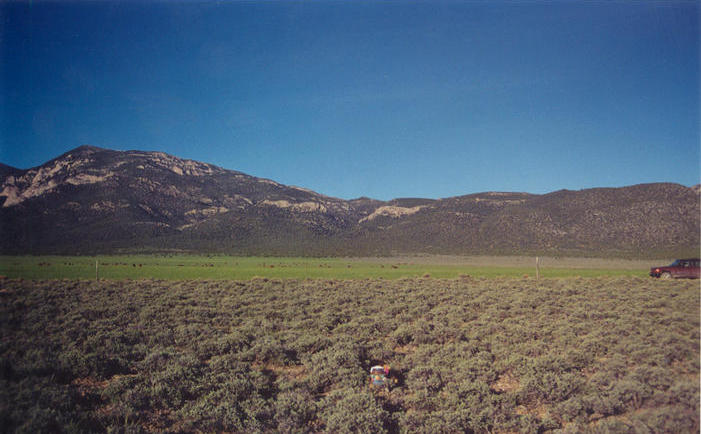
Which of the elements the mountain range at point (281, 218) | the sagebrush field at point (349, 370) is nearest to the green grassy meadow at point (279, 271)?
the sagebrush field at point (349, 370)

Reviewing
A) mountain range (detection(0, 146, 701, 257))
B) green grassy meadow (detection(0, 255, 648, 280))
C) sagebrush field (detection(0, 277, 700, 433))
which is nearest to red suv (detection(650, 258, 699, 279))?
green grassy meadow (detection(0, 255, 648, 280))

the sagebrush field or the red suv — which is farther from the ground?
the red suv

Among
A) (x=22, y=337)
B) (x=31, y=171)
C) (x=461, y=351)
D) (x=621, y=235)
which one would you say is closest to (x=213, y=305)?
(x=22, y=337)

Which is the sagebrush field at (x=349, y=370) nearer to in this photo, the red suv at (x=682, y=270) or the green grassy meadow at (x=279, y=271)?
the red suv at (x=682, y=270)

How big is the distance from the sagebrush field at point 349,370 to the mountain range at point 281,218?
2975 inches

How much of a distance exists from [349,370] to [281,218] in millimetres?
132034

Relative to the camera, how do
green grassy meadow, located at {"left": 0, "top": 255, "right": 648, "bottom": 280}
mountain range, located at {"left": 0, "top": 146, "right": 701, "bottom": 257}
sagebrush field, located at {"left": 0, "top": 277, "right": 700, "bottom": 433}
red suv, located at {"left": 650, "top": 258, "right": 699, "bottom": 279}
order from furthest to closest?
mountain range, located at {"left": 0, "top": 146, "right": 701, "bottom": 257}, green grassy meadow, located at {"left": 0, "top": 255, "right": 648, "bottom": 280}, red suv, located at {"left": 650, "top": 258, "right": 699, "bottom": 279}, sagebrush field, located at {"left": 0, "top": 277, "right": 700, "bottom": 433}

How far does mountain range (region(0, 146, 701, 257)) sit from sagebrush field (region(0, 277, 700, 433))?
75575mm

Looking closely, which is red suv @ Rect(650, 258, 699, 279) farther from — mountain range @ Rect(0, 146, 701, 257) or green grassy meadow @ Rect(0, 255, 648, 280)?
mountain range @ Rect(0, 146, 701, 257)

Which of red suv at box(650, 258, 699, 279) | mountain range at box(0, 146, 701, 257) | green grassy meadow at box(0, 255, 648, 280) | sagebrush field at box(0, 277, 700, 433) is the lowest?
green grassy meadow at box(0, 255, 648, 280)

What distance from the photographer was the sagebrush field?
5816mm

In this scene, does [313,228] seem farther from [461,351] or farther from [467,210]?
[461,351]

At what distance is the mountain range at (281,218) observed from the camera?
3369 inches

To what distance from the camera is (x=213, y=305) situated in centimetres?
1822
